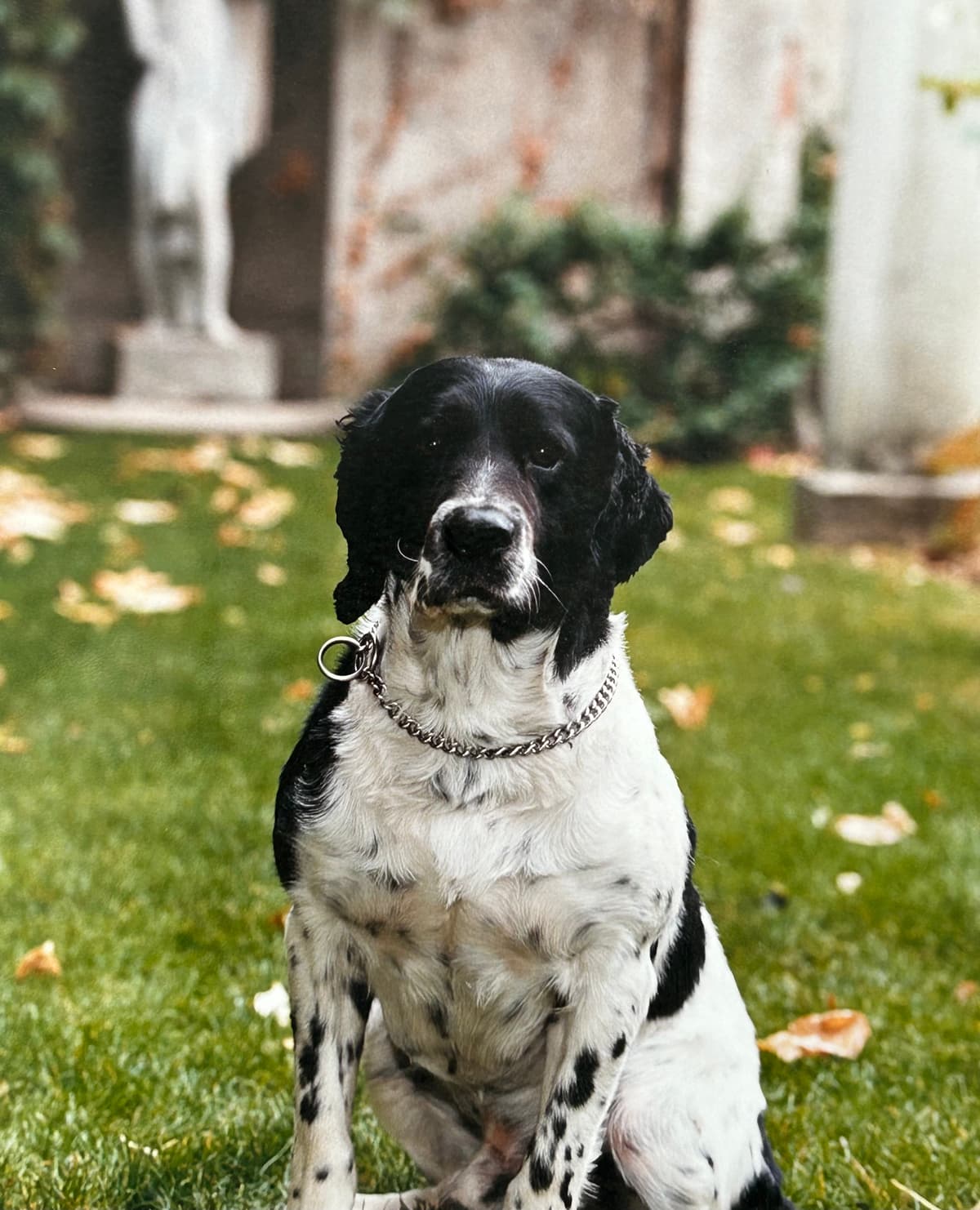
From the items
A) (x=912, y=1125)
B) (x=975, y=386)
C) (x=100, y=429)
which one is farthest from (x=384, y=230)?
(x=912, y=1125)

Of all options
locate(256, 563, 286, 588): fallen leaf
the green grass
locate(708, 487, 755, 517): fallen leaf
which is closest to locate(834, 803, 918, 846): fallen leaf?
the green grass

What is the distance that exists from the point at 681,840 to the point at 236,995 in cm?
136

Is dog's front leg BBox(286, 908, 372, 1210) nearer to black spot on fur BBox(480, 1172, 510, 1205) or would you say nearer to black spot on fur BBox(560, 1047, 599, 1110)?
black spot on fur BBox(480, 1172, 510, 1205)

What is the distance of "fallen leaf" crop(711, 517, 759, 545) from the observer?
7.97 metres

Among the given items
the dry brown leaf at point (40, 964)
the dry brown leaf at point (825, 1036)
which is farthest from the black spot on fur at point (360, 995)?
the dry brown leaf at point (40, 964)

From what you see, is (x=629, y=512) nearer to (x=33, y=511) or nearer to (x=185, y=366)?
(x=33, y=511)

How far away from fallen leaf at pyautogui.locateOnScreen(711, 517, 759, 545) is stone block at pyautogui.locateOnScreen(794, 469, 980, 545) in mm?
327

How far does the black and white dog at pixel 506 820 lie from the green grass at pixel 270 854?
0.52m

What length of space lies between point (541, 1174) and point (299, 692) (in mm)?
3055

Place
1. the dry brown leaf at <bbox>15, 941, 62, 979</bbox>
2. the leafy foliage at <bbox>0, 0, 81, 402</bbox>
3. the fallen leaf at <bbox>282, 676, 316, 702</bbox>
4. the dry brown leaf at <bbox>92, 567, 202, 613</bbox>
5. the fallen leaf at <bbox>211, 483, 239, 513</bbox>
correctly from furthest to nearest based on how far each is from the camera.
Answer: the leafy foliage at <bbox>0, 0, 81, 402</bbox> → the fallen leaf at <bbox>211, 483, 239, 513</bbox> → the dry brown leaf at <bbox>92, 567, 202, 613</bbox> → the fallen leaf at <bbox>282, 676, 316, 702</bbox> → the dry brown leaf at <bbox>15, 941, 62, 979</bbox>

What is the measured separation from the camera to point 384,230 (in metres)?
12.5

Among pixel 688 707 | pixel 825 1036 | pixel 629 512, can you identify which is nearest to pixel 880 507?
pixel 688 707

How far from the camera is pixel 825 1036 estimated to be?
3.07m

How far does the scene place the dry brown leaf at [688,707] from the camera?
5012 millimetres
